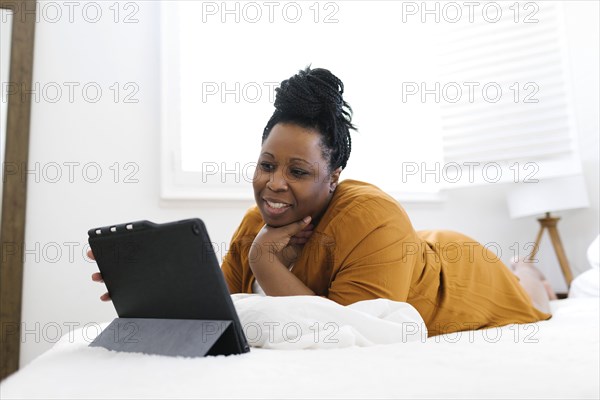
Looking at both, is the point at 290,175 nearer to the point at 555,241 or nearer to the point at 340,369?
the point at 340,369

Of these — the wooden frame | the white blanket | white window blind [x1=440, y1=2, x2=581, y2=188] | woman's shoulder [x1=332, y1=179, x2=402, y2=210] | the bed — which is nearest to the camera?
the bed

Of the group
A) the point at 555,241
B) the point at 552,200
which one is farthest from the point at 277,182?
the point at 555,241

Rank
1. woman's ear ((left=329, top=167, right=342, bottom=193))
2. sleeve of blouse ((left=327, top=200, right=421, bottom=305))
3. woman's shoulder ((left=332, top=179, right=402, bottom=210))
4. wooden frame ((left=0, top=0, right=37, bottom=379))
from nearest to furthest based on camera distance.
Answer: sleeve of blouse ((left=327, top=200, right=421, bottom=305)), woman's shoulder ((left=332, top=179, right=402, bottom=210)), woman's ear ((left=329, top=167, right=342, bottom=193)), wooden frame ((left=0, top=0, right=37, bottom=379))

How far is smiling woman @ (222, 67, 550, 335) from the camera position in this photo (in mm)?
1118

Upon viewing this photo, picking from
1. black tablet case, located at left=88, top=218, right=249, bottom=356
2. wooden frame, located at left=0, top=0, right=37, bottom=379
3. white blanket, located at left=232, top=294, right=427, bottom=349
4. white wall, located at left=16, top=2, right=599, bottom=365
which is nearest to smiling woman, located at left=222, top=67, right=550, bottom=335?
white blanket, located at left=232, top=294, right=427, bottom=349

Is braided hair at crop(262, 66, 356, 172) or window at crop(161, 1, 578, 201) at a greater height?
window at crop(161, 1, 578, 201)

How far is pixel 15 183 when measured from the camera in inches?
86.0

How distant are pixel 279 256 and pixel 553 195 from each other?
1.58m

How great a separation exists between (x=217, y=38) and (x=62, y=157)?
82 centimetres

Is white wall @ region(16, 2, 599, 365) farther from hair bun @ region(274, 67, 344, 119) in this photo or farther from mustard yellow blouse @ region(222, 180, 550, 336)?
hair bun @ region(274, 67, 344, 119)

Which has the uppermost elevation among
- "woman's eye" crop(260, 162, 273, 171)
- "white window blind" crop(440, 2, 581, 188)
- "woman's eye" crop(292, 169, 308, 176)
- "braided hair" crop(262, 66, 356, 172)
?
"white window blind" crop(440, 2, 581, 188)

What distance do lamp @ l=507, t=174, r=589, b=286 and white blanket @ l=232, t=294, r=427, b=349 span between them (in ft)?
5.30

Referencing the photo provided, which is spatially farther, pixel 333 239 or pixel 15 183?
pixel 15 183

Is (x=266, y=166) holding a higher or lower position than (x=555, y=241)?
higher
